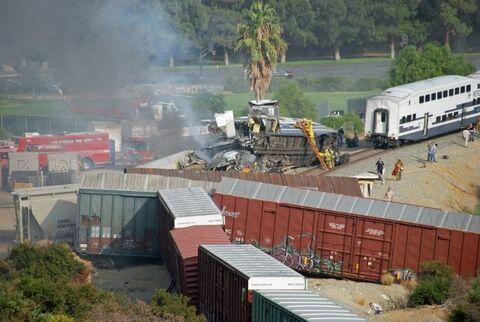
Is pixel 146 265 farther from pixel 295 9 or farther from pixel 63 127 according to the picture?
pixel 295 9

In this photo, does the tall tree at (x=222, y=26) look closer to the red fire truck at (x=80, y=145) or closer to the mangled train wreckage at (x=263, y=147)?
the red fire truck at (x=80, y=145)

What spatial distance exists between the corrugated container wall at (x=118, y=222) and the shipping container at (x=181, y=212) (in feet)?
2.72

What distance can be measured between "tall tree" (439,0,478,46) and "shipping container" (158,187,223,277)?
6820cm

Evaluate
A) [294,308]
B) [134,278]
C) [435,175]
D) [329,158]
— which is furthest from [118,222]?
[435,175]

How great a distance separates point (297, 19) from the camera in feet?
337

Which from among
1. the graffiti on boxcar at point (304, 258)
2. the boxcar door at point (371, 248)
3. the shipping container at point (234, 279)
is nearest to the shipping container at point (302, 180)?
the graffiti on boxcar at point (304, 258)

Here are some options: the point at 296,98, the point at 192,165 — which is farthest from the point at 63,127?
the point at 192,165

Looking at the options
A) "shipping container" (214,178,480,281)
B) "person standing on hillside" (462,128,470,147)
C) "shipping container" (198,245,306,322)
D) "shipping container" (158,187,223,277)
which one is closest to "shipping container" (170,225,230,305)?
"shipping container" (158,187,223,277)

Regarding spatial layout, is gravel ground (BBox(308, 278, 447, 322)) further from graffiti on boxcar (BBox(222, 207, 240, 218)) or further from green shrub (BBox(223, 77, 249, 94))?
green shrub (BBox(223, 77, 249, 94))

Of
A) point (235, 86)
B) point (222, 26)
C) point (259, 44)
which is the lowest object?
point (235, 86)

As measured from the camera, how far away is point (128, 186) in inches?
1535

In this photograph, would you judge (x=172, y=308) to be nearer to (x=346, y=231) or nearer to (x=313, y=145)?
(x=346, y=231)

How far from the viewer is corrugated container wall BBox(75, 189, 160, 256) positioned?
36906mm

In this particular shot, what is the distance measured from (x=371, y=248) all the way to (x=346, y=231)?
0.97m
